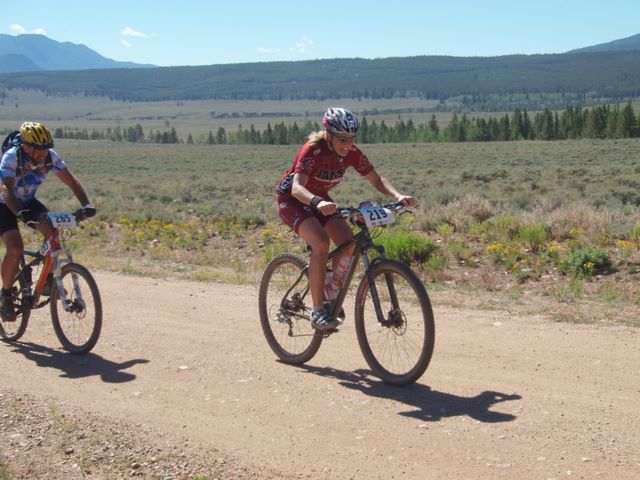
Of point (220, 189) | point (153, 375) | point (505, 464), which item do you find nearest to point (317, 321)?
point (153, 375)

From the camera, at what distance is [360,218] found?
5746 millimetres

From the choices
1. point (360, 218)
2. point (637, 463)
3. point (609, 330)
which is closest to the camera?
point (637, 463)

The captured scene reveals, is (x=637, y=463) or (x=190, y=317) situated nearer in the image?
(x=637, y=463)

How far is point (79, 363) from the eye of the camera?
273 inches

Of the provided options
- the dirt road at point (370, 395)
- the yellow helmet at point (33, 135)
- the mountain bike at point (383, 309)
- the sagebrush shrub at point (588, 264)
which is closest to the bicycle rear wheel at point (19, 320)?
the dirt road at point (370, 395)

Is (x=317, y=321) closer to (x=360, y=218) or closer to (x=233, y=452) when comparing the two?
(x=360, y=218)

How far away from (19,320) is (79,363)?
1315mm

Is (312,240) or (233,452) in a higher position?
(312,240)

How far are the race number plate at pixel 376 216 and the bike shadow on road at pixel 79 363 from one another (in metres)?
2.34

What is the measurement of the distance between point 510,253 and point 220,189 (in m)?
25.6

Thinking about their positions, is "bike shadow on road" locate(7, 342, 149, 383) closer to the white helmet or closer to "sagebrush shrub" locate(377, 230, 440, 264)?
the white helmet

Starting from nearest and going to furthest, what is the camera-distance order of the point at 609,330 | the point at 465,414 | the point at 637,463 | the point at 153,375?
the point at 637,463 < the point at 465,414 < the point at 153,375 < the point at 609,330

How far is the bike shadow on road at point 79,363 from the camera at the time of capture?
649cm

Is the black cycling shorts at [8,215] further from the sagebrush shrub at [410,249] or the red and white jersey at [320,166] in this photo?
the sagebrush shrub at [410,249]
